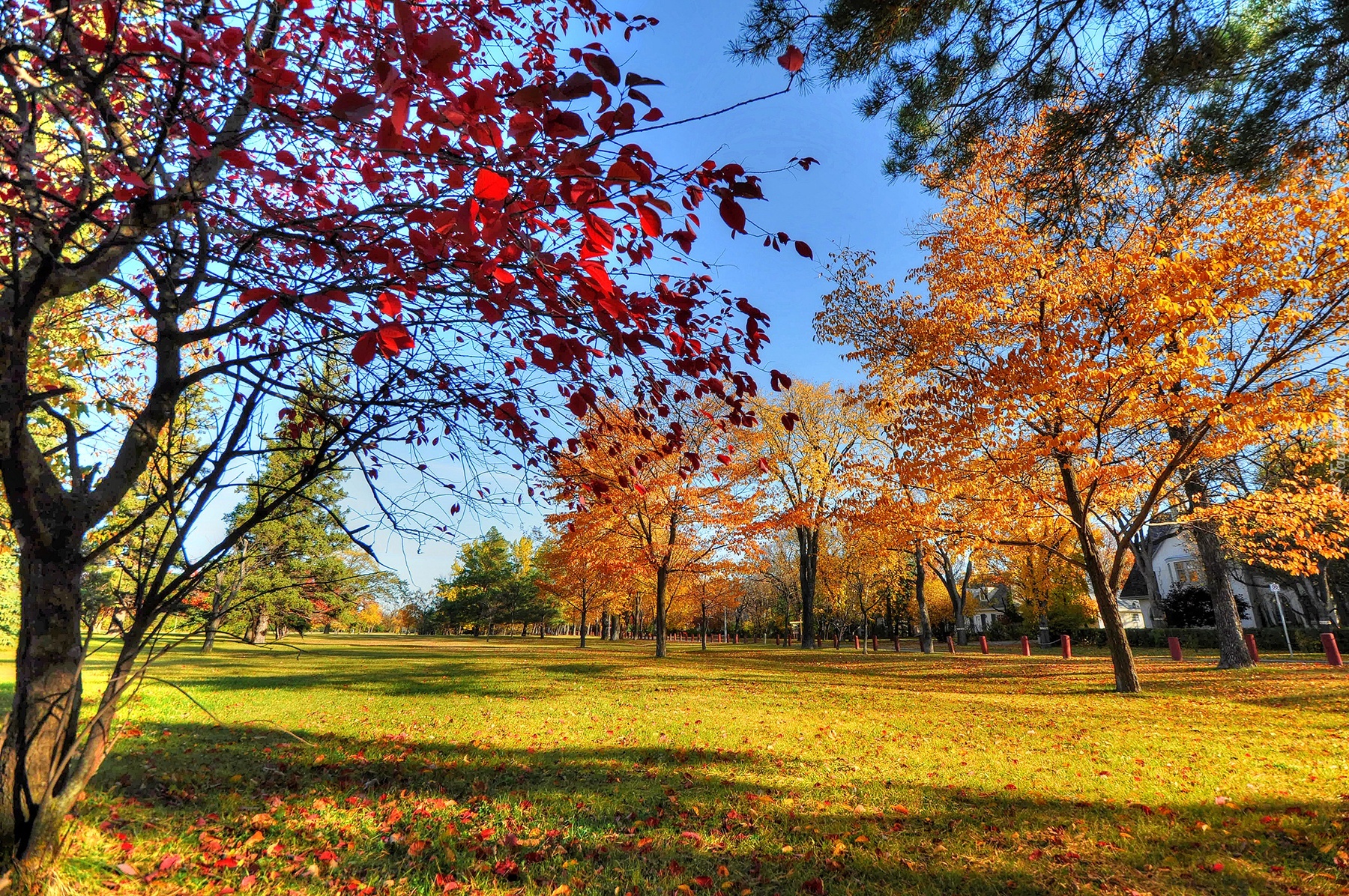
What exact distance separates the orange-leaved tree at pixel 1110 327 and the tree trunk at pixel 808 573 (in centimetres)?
1684

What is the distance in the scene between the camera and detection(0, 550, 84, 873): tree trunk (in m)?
3.00

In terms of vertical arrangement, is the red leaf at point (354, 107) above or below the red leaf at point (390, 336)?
above

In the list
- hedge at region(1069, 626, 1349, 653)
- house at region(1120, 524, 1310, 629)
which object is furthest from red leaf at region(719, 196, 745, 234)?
house at region(1120, 524, 1310, 629)

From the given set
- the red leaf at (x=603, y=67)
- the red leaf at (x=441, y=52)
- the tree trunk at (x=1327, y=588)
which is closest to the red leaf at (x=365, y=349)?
the red leaf at (x=441, y=52)

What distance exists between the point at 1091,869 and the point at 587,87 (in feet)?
16.6

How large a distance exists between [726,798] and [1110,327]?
10.1 metres

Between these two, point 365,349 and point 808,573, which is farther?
point 808,573

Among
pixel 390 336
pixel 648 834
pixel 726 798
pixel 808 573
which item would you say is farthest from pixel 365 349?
pixel 808 573

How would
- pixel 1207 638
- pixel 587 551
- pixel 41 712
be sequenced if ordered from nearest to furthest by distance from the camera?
1. pixel 41 712
2. pixel 587 551
3. pixel 1207 638

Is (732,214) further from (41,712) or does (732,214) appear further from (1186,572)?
(1186,572)

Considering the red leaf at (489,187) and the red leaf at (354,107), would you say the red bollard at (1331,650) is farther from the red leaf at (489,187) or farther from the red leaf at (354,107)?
the red leaf at (354,107)

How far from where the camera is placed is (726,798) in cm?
505

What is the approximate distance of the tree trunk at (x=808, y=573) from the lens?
1148 inches

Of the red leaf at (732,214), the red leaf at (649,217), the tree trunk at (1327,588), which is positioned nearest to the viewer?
the red leaf at (649,217)
